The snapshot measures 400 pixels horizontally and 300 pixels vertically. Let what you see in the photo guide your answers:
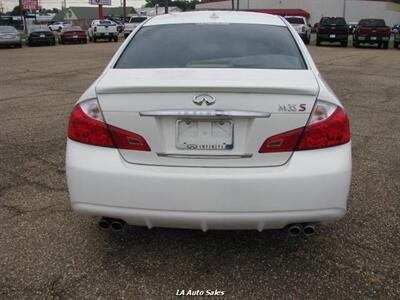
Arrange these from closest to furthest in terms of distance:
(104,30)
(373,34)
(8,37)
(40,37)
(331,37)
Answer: (373,34) < (331,37) < (8,37) < (40,37) < (104,30)

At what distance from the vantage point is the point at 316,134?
286 cm

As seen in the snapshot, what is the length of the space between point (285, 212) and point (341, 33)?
2931 centimetres

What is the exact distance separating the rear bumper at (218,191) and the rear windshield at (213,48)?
2.73 ft

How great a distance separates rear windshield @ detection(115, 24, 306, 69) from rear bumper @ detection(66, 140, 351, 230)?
2.73 feet

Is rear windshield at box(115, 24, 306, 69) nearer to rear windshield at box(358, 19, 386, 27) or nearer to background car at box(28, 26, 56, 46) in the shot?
rear windshield at box(358, 19, 386, 27)

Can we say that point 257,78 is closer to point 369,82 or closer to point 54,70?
point 369,82

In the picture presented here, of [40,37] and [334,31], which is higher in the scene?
[334,31]

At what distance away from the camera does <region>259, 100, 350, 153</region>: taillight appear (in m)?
2.82

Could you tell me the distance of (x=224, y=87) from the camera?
2.77m

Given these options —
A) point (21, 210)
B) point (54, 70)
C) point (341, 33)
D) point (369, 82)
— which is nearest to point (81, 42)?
point (341, 33)

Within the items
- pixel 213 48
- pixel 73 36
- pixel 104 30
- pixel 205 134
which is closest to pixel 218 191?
pixel 205 134

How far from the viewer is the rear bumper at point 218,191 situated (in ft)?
9.09

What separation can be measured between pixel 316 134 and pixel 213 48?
114cm

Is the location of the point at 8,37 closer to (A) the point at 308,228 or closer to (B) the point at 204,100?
(B) the point at 204,100
